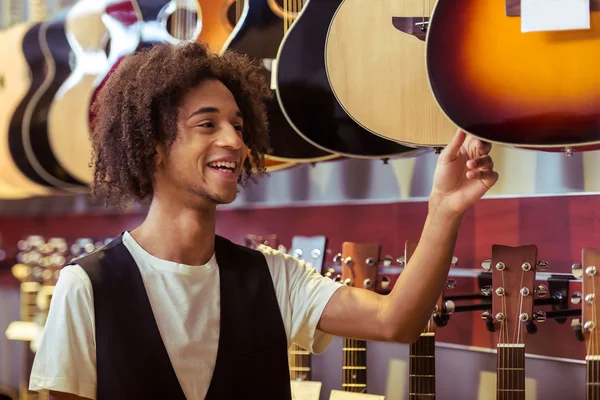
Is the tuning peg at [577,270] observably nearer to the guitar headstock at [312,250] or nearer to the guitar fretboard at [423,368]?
the guitar fretboard at [423,368]

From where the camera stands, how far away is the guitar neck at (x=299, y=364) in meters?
2.05

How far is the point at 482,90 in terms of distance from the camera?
1611 millimetres

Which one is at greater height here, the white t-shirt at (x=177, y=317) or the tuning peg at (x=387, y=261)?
the tuning peg at (x=387, y=261)

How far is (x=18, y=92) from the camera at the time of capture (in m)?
2.56

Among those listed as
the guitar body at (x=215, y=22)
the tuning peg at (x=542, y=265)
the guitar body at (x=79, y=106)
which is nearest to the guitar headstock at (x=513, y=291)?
the tuning peg at (x=542, y=265)

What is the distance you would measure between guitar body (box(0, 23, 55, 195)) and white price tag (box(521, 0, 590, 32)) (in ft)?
5.21

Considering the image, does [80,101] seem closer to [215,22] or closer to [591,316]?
[215,22]

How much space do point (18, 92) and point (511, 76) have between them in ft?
5.35

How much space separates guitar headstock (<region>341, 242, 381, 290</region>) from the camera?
76.1 inches

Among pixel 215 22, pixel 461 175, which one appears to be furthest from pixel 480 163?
pixel 215 22

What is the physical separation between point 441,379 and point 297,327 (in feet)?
2.11

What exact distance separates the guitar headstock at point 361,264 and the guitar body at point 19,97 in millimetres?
1087

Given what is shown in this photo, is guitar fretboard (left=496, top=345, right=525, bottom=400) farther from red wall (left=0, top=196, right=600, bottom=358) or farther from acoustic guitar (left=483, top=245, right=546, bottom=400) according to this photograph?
red wall (left=0, top=196, right=600, bottom=358)

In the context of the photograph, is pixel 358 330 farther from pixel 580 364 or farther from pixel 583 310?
pixel 580 364
